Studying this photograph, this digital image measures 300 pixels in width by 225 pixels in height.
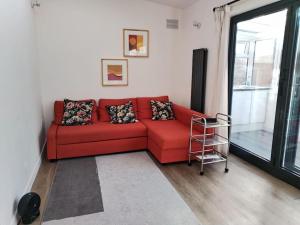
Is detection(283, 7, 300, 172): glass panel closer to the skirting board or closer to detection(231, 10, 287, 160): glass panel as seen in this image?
detection(231, 10, 287, 160): glass panel

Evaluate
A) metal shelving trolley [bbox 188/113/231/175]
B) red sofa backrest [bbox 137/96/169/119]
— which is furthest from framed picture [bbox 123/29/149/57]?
metal shelving trolley [bbox 188/113/231/175]

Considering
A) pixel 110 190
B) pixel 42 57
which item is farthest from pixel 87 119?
pixel 110 190

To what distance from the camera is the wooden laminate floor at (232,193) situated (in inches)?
79.7

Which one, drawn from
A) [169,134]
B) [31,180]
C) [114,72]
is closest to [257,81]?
[169,134]

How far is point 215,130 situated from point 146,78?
5.91 feet

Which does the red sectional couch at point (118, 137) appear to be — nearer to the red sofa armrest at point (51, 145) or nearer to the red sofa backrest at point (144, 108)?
the red sofa armrest at point (51, 145)

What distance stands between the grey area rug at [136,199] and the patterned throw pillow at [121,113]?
843 millimetres

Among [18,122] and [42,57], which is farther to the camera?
[42,57]

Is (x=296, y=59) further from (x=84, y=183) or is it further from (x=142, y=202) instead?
(x=84, y=183)

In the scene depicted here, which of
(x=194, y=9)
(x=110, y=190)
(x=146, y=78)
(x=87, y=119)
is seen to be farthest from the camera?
(x=146, y=78)

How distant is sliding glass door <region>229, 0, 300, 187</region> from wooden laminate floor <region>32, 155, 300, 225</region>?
0.89 ft

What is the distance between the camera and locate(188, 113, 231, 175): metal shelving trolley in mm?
2943

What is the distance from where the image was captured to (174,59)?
456 centimetres

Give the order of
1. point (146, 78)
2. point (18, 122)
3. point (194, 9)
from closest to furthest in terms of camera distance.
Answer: point (18, 122)
point (194, 9)
point (146, 78)
